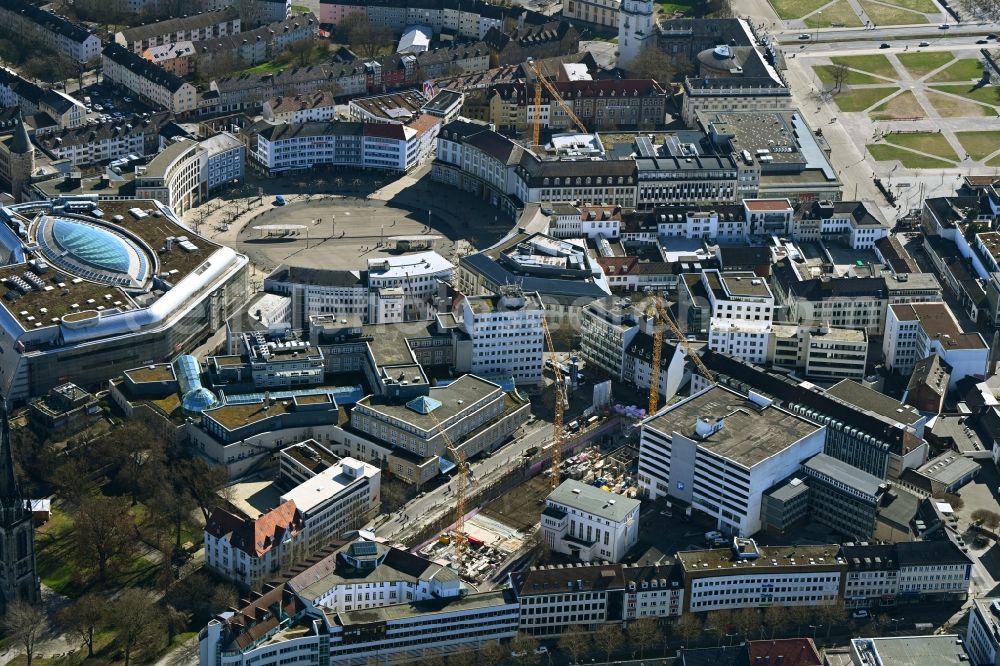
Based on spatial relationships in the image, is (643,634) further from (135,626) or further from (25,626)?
(25,626)

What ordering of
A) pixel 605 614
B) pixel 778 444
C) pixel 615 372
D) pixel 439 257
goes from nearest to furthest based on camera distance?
pixel 605 614
pixel 778 444
pixel 615 372
pixel 439 257

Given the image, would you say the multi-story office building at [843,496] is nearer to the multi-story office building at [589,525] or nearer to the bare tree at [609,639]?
the multi-story office building at [589,525]

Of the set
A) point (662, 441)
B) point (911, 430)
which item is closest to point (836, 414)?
point (911, 430)

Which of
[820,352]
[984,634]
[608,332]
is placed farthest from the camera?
[608,332]

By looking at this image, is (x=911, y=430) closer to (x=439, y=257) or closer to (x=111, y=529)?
(x=439, y=257)

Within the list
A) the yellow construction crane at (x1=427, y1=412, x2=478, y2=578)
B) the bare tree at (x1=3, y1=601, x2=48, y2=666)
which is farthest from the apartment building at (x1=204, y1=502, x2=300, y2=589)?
the bare tree at (x1=3, y1=601, x2=48, y2=666)

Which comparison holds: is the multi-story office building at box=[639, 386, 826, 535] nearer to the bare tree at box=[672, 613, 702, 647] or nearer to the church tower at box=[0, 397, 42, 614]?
the bare tree at box=[672, 613, 702, 647]

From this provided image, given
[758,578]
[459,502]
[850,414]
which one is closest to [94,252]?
[459,502]
